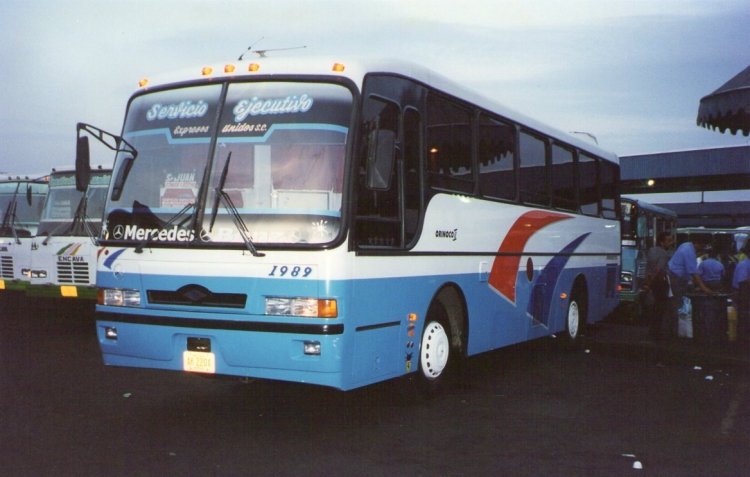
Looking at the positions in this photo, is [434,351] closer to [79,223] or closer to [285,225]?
[285,225]

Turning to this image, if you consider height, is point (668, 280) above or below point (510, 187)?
below

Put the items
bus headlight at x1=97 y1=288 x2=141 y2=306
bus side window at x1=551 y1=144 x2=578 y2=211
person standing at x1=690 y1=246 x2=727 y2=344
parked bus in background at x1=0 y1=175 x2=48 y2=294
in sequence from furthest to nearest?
1. parked bus in background at x1=0 y1=175 x2=48 y2=294
2. person standing at x1=690 y1=246 x2=727 y2=344
3. bus side window at x1=551 y1=144 x2=578 y2=211
4. bus headlight at x1=97 y1=288 x2=141 y2=306

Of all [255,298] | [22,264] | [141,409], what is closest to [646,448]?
[255,298]

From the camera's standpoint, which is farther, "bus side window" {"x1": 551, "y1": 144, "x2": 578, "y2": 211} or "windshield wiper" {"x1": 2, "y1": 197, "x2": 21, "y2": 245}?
"windshield wiper" {"x1": 2, "y1": 197, "x2": 21, "y2": 245}

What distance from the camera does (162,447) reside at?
621 centimetres

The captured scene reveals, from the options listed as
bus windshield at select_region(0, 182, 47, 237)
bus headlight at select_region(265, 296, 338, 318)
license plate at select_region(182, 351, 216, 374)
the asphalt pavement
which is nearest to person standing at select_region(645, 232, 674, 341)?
the asphalt pavement

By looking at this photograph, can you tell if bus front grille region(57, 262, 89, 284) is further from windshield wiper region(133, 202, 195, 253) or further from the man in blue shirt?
the man in blue shirt

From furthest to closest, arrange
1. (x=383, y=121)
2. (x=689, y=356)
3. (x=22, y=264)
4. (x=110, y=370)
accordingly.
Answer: (x=22, y=264) < (x=689, y=356) < (x=110, y=370) < (x=383, y=121)

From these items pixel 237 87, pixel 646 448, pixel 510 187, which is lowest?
pixel 646 448

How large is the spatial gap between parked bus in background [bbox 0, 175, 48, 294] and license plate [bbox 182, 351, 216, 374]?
7760 mm

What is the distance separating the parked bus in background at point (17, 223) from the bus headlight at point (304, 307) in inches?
332

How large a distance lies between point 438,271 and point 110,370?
163 inches

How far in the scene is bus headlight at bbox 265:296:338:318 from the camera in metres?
6.34

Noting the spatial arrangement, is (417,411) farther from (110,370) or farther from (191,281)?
(110,370)
